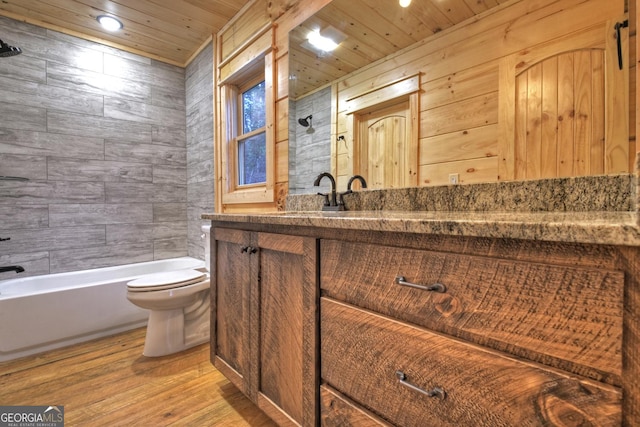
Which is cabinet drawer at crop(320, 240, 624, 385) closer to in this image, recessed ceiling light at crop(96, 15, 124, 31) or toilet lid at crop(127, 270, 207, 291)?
toilet lid at crop(127, 270, 207, 291)

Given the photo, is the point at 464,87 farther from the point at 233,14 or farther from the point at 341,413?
the point at 233,14

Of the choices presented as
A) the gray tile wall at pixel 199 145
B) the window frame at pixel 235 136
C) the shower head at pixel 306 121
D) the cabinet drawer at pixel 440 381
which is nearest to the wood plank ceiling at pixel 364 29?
the shower head at pixel 306 121

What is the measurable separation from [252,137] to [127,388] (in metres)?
1.84

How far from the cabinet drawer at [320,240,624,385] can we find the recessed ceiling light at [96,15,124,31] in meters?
2.99

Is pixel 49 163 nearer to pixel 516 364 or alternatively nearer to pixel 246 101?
pixel 246 101

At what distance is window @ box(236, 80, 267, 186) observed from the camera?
2311 millimetres

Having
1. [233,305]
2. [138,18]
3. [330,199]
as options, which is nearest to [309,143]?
[330,199]

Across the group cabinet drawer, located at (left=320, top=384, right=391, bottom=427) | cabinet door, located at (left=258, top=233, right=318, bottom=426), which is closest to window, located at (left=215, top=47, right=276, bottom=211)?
cabinet door, located at (left=258, top=233, right=318, bottom=426)

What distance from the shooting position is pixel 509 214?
2.55ft

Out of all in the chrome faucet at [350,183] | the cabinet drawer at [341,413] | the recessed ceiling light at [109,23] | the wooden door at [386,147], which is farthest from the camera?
the recessed ceiling light at [109,23]

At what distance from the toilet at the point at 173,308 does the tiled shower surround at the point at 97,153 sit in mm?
1012

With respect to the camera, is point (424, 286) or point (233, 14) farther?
point (233, 14)

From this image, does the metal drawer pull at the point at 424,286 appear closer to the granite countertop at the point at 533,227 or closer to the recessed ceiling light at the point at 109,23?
the granite countertop at the point at 533,227

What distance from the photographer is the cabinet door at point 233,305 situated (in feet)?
4.00
